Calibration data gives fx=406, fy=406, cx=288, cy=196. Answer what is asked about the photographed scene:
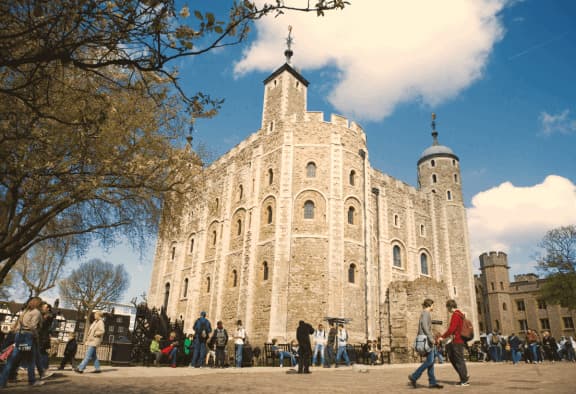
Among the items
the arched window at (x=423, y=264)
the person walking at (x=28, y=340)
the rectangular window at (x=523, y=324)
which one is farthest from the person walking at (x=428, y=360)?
the rectangular window at (x=523, y=324)

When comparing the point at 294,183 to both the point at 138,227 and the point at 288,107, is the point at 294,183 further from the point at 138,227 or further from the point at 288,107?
the point at 138,227

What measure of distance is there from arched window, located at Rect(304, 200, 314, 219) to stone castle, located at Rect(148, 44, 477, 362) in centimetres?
6

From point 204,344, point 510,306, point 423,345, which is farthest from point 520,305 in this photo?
point 423,345

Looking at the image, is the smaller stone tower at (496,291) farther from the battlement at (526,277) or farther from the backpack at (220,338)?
the backpack at (220,338)

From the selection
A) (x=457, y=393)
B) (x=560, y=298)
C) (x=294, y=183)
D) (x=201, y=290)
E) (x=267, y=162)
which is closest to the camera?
(x=457, y=393)

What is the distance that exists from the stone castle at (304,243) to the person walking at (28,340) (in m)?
9.01

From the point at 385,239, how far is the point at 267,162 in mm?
9687

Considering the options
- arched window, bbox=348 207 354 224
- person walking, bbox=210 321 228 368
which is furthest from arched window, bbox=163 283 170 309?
person walking, bbox=210 321 228 368

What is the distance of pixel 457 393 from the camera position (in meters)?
Answer: 5.74

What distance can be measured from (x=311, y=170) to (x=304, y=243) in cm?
435

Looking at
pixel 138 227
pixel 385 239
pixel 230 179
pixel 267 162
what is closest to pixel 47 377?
pixel 138 227

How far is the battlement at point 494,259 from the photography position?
4706 cm

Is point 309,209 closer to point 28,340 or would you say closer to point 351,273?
point 351,273

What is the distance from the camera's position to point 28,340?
693 cm
